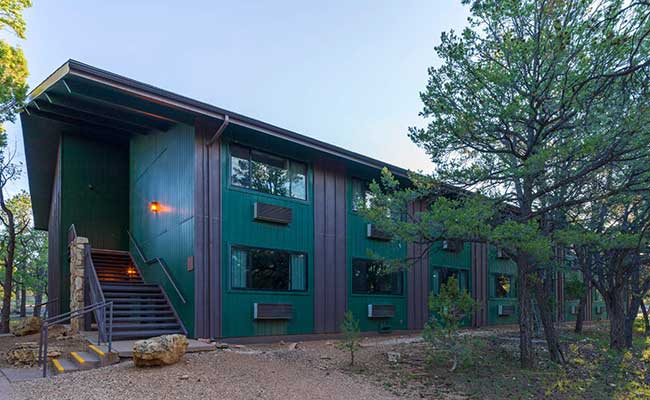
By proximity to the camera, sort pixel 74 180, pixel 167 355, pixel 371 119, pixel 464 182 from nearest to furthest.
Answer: pixel 167 355 < pixel 464 182 < pixel 74 180 < pixel 371 119

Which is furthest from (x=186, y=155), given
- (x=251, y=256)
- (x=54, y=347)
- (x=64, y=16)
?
(x=64, y=16)

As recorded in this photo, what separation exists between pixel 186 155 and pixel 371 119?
11366mm

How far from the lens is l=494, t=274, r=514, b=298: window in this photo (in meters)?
19.0

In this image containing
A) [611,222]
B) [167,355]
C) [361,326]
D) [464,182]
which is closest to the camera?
[167,355]

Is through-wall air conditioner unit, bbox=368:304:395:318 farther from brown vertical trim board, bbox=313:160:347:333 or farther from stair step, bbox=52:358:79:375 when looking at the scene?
stair step, bbox=52:358:79:375

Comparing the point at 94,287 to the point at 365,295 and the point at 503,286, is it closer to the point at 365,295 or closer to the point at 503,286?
the point at 365,295

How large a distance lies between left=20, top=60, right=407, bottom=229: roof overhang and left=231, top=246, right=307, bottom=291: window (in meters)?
2.60

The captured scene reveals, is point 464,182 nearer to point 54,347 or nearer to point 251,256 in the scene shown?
point 251,256

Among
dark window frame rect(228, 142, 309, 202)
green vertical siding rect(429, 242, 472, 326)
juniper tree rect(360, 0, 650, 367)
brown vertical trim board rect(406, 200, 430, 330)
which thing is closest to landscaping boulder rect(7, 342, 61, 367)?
dark window frame rect(228, 142, 309, 202)

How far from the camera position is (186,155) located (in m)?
10.6

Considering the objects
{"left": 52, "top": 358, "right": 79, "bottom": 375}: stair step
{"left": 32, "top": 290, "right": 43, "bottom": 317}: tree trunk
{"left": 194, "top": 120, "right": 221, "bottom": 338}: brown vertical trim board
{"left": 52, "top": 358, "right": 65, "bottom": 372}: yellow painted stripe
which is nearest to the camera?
{"left": 52, "top": 358, "right": 79, "bottom": 375}: stair step

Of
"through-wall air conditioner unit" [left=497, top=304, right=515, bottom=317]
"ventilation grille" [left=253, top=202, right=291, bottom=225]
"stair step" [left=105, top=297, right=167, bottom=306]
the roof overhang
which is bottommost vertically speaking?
"through-wall air conditioner unit" [left=497, top=304, right=515, bottom=317]

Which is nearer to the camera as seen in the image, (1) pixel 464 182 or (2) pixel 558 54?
(2) pixel 558 54

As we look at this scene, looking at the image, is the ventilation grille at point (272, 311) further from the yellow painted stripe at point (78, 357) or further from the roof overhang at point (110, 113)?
the roof overhang at point (110, 113)
